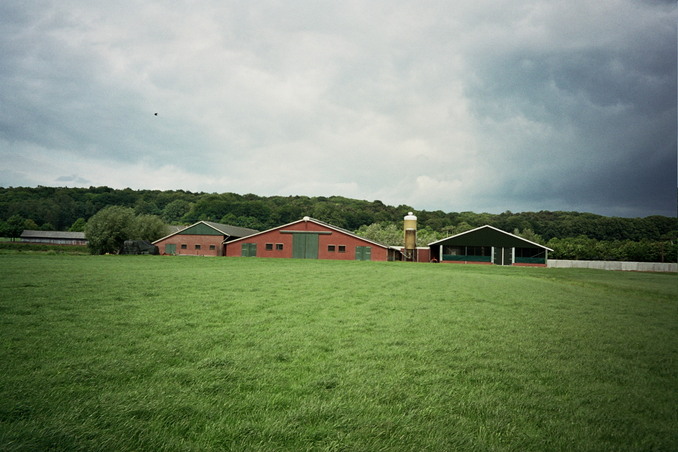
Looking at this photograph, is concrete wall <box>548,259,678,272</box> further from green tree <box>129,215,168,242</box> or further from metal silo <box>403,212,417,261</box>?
green tree <box>129,215,168,242</box>

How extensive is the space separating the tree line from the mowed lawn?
83.7 m

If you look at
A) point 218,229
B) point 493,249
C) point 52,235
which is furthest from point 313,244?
point 52,235

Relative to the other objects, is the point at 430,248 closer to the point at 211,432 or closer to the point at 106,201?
the point at 211,432

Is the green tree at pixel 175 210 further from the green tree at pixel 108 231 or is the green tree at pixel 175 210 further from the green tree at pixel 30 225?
the green tree at pixel 108 231

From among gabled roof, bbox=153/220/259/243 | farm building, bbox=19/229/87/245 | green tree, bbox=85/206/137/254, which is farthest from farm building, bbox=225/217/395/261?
farm building, bbox=19/229/87/245

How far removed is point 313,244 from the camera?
172 feet

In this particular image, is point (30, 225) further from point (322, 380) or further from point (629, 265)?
point (629, 265)

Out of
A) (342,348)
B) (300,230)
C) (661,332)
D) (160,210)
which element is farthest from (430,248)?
(160,210)

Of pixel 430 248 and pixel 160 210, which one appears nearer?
pixel 430 248

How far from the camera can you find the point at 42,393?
12.6 feet

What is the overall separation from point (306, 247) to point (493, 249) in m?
25.6

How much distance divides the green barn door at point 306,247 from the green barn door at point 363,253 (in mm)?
5733

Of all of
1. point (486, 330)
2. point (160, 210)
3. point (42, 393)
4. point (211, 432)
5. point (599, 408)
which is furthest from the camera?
point (160, 210)

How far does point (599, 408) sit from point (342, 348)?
10.8 feet
